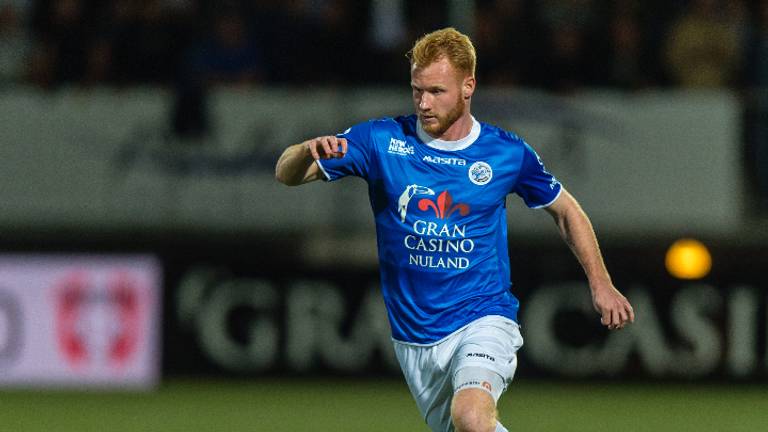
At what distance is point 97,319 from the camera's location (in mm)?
12680

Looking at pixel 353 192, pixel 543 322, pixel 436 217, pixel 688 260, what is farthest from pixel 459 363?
pixel 688 260

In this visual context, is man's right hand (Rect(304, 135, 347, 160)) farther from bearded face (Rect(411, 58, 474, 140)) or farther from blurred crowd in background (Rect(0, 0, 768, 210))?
blurred crowd in background (Rect(0, 0, 768, 210))

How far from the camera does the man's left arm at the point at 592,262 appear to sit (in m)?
6.77

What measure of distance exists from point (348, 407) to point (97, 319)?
88.7 inches

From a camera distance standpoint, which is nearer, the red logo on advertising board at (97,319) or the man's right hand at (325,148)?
the man's right hand at (325,148)

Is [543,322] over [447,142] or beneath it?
beneath

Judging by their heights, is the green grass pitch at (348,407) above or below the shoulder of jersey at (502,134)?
below

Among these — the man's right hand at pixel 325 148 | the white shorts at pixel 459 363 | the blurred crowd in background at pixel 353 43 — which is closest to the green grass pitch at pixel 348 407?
the blurred crowd in background at pixel 353 43

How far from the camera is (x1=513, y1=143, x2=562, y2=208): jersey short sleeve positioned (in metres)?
7.20

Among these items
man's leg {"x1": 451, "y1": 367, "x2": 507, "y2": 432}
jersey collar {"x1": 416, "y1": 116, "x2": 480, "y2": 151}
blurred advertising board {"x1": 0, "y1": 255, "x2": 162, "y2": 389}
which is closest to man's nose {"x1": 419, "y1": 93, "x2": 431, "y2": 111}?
jersey collar {"x1": 416, "y1": 116, "x2": 480, "y2": 151}

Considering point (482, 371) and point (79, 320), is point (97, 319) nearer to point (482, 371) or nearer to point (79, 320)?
point (79, 320)

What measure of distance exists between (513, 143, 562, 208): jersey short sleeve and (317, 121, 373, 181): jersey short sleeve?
26.6 inches

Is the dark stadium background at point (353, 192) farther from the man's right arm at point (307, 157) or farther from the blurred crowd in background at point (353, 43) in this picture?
the man's right arm at point (307, 157)

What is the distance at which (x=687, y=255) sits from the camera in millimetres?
12758
